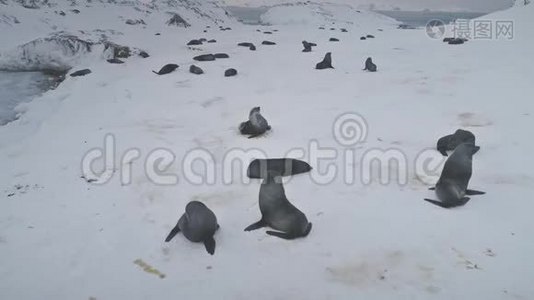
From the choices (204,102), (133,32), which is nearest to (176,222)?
(204,102)

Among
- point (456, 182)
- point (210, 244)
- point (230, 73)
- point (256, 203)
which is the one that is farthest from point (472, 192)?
point (230, 73)

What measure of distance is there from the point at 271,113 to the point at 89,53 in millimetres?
8837

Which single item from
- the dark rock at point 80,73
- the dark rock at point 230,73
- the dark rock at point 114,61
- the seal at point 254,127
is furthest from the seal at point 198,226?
the dark rock at point 114,61

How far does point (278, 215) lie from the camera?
402 centimetres

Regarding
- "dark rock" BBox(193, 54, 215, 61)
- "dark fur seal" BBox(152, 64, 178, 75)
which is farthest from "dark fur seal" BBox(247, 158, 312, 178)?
"dark rock" BBox(193, 54, 215, 61)

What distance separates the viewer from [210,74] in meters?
11.2

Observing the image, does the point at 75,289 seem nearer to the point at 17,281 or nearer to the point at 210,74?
the point at 17,281

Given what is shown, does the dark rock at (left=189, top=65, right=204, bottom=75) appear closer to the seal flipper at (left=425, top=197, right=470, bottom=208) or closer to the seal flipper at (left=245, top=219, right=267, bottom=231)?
the seal flipper at (left=245, top=219, right=267, bottom=231)

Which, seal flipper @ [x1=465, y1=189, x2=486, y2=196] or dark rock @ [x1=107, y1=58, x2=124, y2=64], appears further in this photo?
dark rock @ [x1=107, y1=58, x2=124, y2=64]

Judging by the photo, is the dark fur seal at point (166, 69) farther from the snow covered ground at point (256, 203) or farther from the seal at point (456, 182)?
the seal at point (456, 182)

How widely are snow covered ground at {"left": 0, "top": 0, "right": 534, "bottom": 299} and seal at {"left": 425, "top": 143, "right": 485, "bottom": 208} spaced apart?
0.14m

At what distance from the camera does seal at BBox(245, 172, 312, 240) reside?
3902 mm

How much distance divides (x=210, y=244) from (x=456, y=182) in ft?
8.82

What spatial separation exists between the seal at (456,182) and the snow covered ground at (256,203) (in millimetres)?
140
